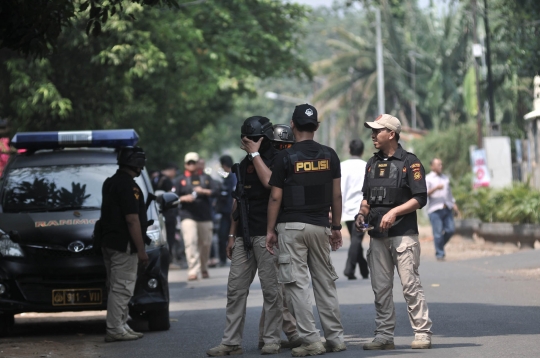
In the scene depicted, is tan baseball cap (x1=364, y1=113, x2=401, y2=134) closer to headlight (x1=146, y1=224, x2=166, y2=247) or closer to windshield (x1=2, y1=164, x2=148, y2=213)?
headlight (x1=146, y1=224, x2=166, y2=247)

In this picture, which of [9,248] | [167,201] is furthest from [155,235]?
[9,248]

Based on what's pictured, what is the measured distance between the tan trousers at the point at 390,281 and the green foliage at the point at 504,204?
11.4 meters

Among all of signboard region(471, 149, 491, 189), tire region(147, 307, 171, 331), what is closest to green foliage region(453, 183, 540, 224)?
A: signboard region(471, 149, 491, 189)

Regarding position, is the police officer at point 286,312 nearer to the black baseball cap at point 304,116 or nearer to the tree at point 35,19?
the black baseball cap at point 304,116

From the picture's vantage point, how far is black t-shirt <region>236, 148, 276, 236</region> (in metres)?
8.34

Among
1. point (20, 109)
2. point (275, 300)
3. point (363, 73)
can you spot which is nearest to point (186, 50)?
point (20, 109)

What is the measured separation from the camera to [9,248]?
10.1 metres

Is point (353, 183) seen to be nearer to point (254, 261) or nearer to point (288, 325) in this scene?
point (288, 325)

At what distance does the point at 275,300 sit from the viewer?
833 cm

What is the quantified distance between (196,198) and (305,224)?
30.6 feet

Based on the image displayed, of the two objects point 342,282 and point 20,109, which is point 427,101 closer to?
point 20,109

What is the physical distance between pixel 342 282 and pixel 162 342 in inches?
225

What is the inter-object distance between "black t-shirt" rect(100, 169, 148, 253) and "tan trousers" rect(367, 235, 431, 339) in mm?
2420

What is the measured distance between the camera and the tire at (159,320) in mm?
10617
